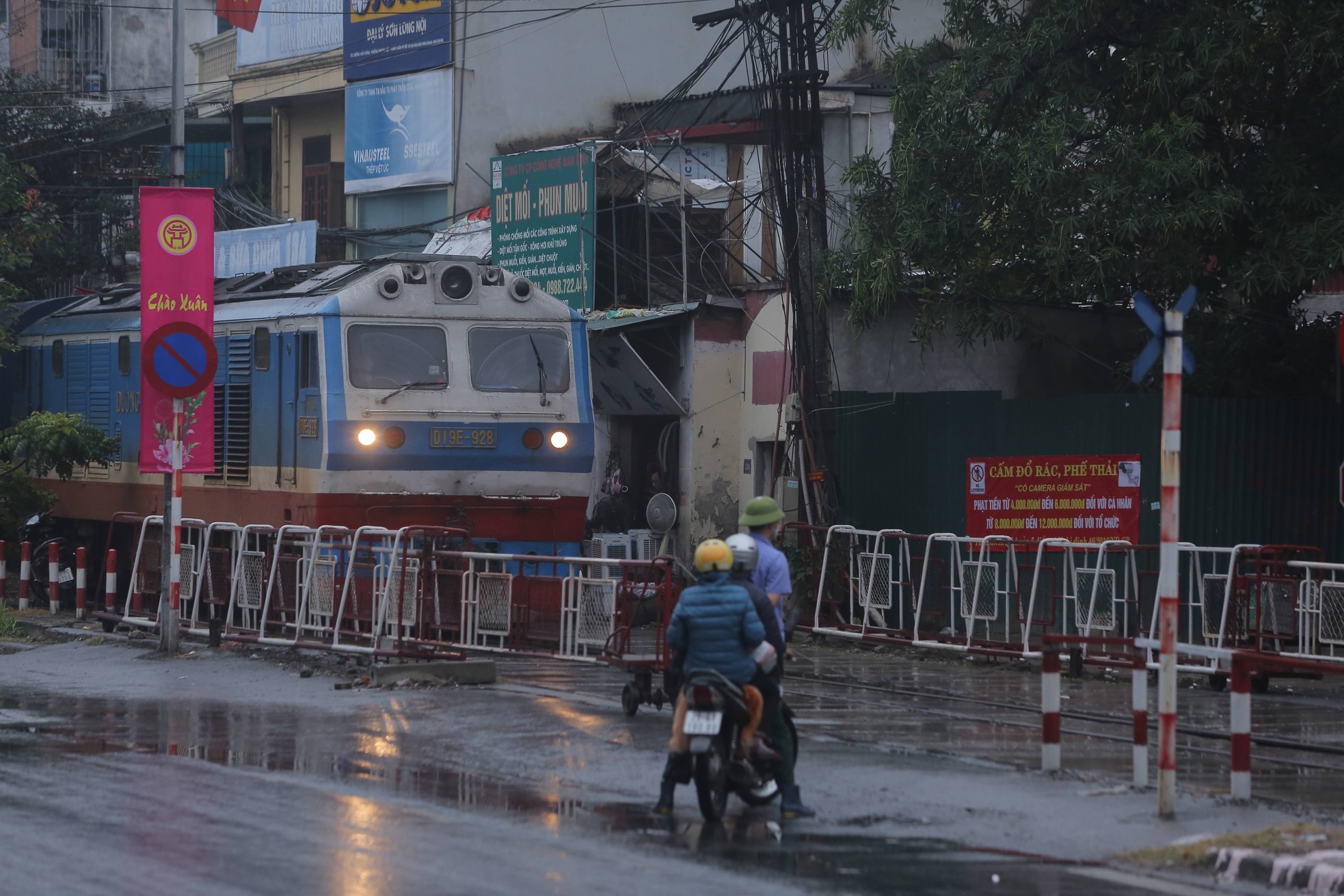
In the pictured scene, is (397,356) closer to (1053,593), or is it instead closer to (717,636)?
(1053,593)

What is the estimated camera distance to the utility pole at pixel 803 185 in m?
18.1

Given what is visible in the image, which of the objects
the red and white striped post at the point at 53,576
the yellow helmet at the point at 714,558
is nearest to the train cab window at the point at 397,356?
the red and white striped post at the point at 53,576

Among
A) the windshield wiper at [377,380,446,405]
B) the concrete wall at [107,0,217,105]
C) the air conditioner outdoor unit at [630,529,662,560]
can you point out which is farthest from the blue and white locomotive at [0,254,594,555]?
the concrete wall at [107,0,217,105]

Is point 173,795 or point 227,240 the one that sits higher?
point 227,240

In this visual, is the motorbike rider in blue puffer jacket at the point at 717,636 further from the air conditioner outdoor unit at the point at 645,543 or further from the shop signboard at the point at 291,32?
the shop signboard at the point at 291,32

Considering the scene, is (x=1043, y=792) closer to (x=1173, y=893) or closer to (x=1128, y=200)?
(x=1173, y=893)

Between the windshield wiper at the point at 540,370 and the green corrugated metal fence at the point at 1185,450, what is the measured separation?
4352mm

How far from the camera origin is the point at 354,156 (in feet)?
103

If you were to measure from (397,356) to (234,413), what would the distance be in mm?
A: 2194

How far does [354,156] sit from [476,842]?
83.0 feet

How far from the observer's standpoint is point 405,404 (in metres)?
16.2

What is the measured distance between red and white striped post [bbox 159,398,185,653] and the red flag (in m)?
20.4

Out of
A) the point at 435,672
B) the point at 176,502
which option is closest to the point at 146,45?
the point at 176,502

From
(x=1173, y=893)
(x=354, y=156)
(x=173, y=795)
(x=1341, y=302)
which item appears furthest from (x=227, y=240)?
(x=1173, y=893)
